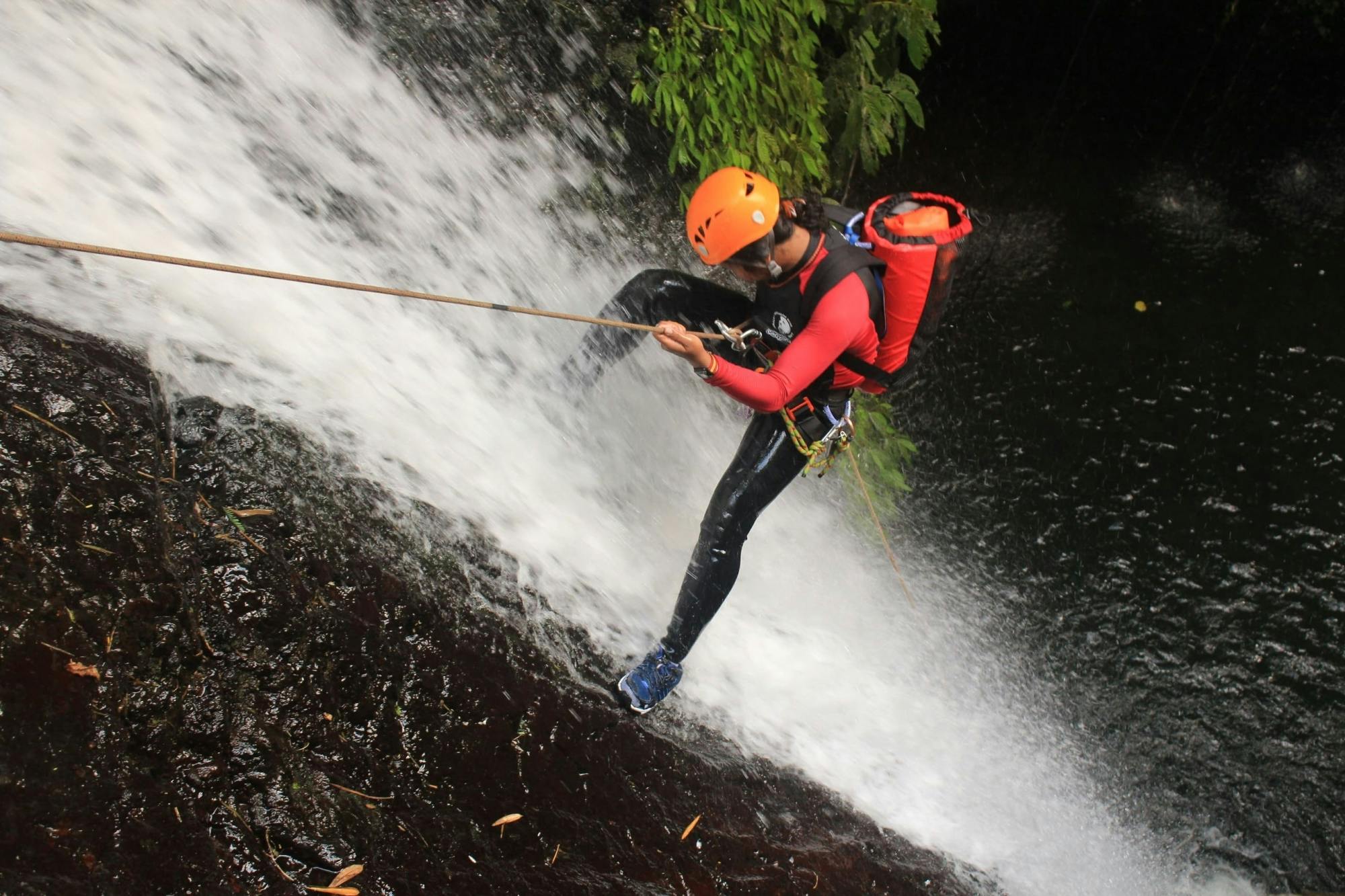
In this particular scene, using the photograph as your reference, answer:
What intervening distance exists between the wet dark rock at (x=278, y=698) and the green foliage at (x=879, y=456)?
2421mm

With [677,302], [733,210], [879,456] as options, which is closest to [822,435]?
[677,302]

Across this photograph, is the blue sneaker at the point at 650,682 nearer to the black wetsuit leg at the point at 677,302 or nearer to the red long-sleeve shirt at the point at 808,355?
the red long-sleeve shirt at the point at 808,355

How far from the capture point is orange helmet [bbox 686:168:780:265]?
232 cm

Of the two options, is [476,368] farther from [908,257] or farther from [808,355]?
[908,257]

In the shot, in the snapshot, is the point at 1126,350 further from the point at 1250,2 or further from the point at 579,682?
the point at 579,682

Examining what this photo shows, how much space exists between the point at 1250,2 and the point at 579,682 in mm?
7965

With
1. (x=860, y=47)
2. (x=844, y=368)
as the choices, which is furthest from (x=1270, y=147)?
(x=844, y=368)

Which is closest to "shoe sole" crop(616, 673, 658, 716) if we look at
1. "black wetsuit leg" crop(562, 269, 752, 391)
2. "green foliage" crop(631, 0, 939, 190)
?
"black wetsuit leg" crop(562, 269, 752, 391)

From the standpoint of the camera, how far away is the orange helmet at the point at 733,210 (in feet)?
7.63

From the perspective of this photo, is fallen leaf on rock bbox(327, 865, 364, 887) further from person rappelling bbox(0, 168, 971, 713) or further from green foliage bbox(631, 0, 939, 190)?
green foliage bbox(631, 0, 939, 190)

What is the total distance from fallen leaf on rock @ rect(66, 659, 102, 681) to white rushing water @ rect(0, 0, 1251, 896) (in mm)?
814

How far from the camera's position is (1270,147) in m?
7.39

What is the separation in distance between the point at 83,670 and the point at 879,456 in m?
3.89

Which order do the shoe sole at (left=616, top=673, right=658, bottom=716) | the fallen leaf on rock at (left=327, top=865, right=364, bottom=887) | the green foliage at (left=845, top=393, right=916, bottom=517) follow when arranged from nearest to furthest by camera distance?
the fallen leaf on rock at (left=327, top=865, right=364, bottom=887)
the shoe sole at (left=616, top=673, right=658, bottom=716)
the green foliage at (left=845, top=393, right=916, bottom=517)
